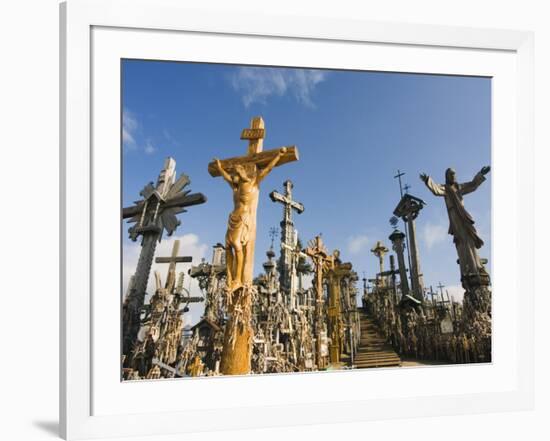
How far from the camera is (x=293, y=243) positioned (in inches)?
109

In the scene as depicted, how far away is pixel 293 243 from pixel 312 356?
0.43 metres

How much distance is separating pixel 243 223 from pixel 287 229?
19cm

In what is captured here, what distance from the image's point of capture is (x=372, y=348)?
2777mm

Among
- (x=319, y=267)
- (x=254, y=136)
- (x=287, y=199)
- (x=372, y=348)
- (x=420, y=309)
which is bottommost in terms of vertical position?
(x=372, y=348)

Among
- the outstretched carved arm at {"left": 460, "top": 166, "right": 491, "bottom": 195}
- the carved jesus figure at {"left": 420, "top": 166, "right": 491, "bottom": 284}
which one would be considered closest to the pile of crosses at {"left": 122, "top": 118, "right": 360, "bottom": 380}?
the carved jesus figure at {"left": 420, "top": 166, "right": 491, "bottom": 284}

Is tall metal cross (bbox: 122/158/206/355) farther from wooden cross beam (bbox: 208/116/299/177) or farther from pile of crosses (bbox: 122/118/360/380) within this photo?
wooden cross beam (bbox: 208/116/299/177)

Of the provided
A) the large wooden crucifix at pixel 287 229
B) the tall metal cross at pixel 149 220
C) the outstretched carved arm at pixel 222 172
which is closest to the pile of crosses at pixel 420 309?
the large wooden crucifix at pixel 287 229

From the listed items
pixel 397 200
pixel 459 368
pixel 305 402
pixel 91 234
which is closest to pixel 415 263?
pixel 397 200

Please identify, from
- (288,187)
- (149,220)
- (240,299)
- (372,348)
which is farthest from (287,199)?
(372,348)

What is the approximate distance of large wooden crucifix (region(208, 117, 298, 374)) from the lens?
261 centimetres

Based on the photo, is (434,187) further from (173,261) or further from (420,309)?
(173,261)

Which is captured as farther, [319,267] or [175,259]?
[319,267]

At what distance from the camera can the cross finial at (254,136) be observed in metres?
2.67

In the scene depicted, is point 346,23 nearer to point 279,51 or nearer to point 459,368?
point 279,51
